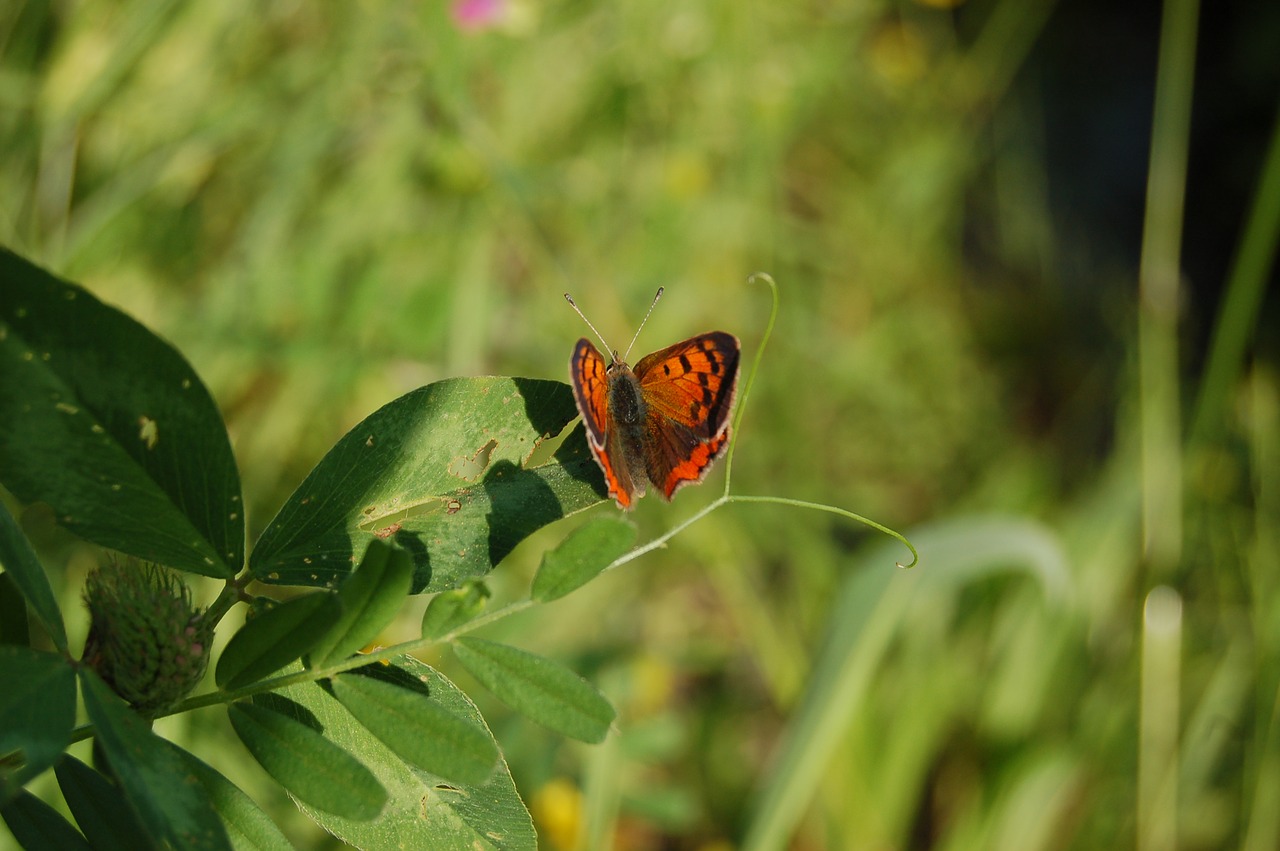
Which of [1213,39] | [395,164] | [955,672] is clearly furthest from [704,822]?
[1213,39]

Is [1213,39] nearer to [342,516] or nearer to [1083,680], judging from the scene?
[1083,680]

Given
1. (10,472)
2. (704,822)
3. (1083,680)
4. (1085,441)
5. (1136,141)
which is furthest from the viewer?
(1136,141)

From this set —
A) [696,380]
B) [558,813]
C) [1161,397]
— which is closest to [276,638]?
[696,380]

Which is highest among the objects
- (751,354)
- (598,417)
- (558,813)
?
(598,417)

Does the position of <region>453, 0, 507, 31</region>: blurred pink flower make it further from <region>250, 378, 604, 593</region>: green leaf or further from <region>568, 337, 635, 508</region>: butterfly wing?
<region>250, 378, 604, 593</region>: green leaf

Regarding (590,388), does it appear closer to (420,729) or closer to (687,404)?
(687,404)

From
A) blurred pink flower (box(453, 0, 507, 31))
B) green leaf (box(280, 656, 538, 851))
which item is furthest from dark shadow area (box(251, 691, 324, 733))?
blurred pink flower (box(453, 0, 507, 31))
